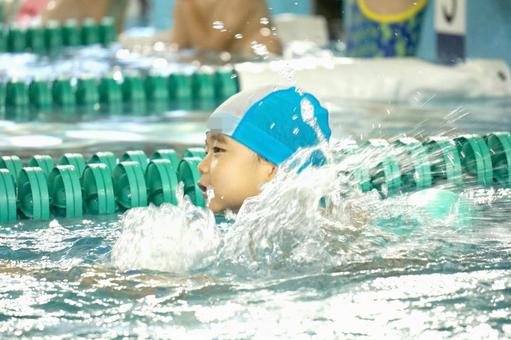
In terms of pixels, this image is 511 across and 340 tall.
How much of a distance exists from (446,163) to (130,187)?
1.25 m

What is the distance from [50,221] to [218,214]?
596 mm

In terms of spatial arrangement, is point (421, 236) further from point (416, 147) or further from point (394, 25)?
point (394, 25)

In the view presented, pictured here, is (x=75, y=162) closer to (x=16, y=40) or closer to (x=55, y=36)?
(x=16, y=40)

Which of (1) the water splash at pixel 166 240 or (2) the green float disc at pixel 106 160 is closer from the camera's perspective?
(1) the water splash at pixel 166 240

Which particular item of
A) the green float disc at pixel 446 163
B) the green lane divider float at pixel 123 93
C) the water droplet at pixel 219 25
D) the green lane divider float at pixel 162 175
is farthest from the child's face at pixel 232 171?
the water droplet at pixel 219 25

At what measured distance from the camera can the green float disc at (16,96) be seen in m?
6.95

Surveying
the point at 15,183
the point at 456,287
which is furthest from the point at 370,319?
the point at 15,183

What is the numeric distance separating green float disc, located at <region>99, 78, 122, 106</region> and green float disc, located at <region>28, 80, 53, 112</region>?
0.33 m

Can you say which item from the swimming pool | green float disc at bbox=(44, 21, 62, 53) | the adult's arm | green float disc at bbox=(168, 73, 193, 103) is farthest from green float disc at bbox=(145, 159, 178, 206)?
green float disc at bbox=(44, 21, 62, 53)

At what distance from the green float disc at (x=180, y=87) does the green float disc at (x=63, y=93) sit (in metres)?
0.65

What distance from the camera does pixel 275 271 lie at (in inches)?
117

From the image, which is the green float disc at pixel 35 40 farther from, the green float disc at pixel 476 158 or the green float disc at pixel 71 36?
the green float disc at pixel 476 158

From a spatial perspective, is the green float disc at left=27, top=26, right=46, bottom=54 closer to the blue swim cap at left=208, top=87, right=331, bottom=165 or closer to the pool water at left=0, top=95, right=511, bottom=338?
the pool water at left=0, top=95, right=511, bottom=338

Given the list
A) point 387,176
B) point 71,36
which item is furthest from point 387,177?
point 71,36
